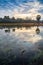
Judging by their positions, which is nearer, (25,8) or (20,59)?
(20,59)

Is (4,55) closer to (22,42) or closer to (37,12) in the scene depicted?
(22,42)

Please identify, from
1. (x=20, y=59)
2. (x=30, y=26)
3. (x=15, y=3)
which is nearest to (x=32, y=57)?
(x=20, y=59)

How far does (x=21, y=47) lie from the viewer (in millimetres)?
2082

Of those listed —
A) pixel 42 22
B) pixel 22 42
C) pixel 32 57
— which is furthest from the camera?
pixel 42 22

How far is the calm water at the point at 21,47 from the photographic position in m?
1.75

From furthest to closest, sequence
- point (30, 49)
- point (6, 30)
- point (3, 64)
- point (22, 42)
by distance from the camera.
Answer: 1. point (6, 30)
2. point (22, 42)
3. point (30, 49)
4. point (3, 64)

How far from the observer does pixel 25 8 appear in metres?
2.30

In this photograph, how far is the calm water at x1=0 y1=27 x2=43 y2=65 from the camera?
5.76ft

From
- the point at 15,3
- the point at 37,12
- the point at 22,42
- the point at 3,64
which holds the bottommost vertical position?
the point at 3,64

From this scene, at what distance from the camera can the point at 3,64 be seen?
66.3 inches

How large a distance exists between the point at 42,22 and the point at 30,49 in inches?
26.0

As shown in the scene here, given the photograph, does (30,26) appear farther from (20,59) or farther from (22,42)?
(20,59)

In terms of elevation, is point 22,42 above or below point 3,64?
above

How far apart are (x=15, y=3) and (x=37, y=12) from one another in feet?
1.39
